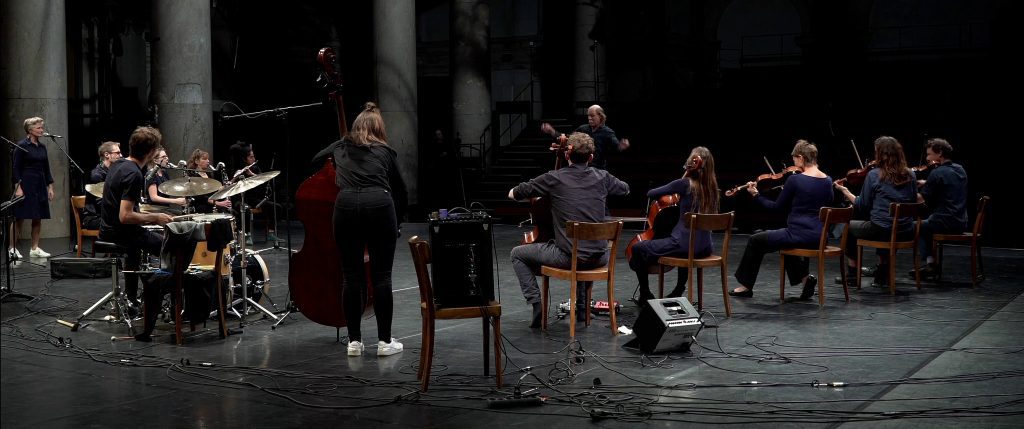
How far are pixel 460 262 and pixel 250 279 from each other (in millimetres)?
3122

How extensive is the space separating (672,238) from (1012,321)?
249 centimetres

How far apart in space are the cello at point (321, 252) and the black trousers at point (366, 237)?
363 mm

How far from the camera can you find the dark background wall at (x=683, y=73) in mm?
15680

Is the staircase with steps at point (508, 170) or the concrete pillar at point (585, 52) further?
the concrete pillar at point (585, 52)

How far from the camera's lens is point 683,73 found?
73.6 feet

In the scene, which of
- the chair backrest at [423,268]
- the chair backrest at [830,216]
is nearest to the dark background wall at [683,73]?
the chair backrest at [830,216]

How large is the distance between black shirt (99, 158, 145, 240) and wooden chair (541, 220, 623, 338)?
2.76m

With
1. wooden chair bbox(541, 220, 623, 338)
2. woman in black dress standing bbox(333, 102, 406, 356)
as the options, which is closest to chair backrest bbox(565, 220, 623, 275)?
wooden chair bbox(541, 220, 623, 338)

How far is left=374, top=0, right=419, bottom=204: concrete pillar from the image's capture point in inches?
646

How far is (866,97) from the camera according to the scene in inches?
700

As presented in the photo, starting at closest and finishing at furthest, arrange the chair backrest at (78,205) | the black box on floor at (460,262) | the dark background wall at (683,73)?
the black box on floor at (460,262)
the chair backrest at (78,205)
the dark background wall at (683,73)

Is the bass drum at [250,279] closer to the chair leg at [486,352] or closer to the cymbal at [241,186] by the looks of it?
the cymbal at [241,186]

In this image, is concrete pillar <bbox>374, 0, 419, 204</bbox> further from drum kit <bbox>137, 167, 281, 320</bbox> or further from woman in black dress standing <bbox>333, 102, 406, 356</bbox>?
woman in black dress standing <bbox>333, 102, 406, 356</bbox>

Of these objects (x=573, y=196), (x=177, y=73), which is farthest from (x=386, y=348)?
(x=177, y=73)
